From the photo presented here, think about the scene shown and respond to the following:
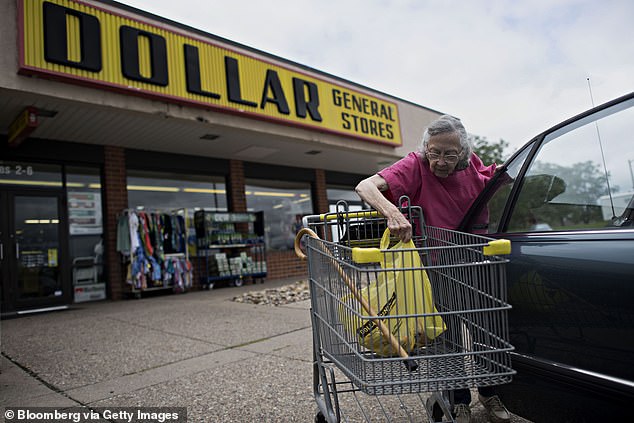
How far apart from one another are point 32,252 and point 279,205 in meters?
Answer: 6.28

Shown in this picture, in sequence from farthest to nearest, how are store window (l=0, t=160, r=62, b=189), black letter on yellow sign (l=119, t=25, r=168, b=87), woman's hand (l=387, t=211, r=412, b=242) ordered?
store window (l=0, t=160, r=62, b=189) → black letter on yellow sign (l=119, t=25, r=168, b=87) → woman's hand (l=387, t=211, r=412, b=242)

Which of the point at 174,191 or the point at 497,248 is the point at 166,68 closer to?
the point at 174,191

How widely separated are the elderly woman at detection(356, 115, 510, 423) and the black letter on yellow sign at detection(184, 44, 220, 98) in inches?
237

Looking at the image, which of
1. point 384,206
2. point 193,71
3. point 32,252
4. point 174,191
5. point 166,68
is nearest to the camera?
point 384,206

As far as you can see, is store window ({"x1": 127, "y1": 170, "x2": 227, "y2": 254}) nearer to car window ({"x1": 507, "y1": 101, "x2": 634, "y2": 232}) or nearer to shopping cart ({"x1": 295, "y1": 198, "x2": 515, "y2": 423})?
shopping cart ({"x1": 295, "y1": 198, "x2": 515, "y2": 423})

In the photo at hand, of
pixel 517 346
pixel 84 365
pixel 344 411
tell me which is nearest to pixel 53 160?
pixel 84 365

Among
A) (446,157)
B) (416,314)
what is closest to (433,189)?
(446,157)

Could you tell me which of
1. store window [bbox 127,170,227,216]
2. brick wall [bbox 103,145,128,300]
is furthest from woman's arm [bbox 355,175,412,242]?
store window [bbox 127,170,227,216]

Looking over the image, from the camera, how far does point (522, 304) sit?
6.21ft

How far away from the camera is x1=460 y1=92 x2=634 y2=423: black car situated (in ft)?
5.01

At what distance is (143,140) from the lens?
9.11 meters

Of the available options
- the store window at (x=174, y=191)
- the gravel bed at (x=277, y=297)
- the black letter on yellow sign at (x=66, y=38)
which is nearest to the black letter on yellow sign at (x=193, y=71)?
the black letter on yellow sign at (x=66, y=38)

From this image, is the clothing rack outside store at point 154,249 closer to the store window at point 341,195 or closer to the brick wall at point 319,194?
the brick wall at point 319,194

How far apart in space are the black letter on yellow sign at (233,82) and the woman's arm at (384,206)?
252 inches
